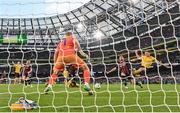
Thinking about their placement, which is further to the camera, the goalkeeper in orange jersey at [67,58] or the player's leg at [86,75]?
the goalkeeper in orange jersey at [67,58]

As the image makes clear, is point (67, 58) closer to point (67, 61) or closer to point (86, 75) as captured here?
point (67, 61)

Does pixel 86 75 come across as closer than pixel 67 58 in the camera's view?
Yes

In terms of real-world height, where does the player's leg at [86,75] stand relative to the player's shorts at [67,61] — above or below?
below

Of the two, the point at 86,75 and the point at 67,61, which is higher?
the point at 67,61

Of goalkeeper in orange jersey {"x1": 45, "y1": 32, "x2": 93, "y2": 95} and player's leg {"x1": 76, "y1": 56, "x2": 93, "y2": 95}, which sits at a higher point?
goalkeeper in orange jersey {"x1": 45, "y1": 32, "x2": 93, "y2": 95}

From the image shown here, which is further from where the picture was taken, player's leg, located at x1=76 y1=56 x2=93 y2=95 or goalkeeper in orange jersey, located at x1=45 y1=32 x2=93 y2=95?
goalkeeper in orange jersey, located at x1=45 y1=32 x2=93 y2=95

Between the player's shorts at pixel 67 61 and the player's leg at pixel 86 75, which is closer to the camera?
the player's leg at pixel 86 75

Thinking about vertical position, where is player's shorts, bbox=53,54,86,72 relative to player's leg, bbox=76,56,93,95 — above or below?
above

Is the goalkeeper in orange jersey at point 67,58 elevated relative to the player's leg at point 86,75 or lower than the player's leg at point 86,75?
elevated

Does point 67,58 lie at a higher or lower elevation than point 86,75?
higher

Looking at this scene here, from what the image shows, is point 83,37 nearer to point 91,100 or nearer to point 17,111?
point 91,100

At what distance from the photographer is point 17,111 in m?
7.14

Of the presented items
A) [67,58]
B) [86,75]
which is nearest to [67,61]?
[67,58]

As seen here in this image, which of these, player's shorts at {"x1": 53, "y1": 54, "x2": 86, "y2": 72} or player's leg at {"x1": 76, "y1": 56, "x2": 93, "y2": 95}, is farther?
player's shorts at {"x1": 53, "y1": 54, "x2": 86, "y2": 72}
